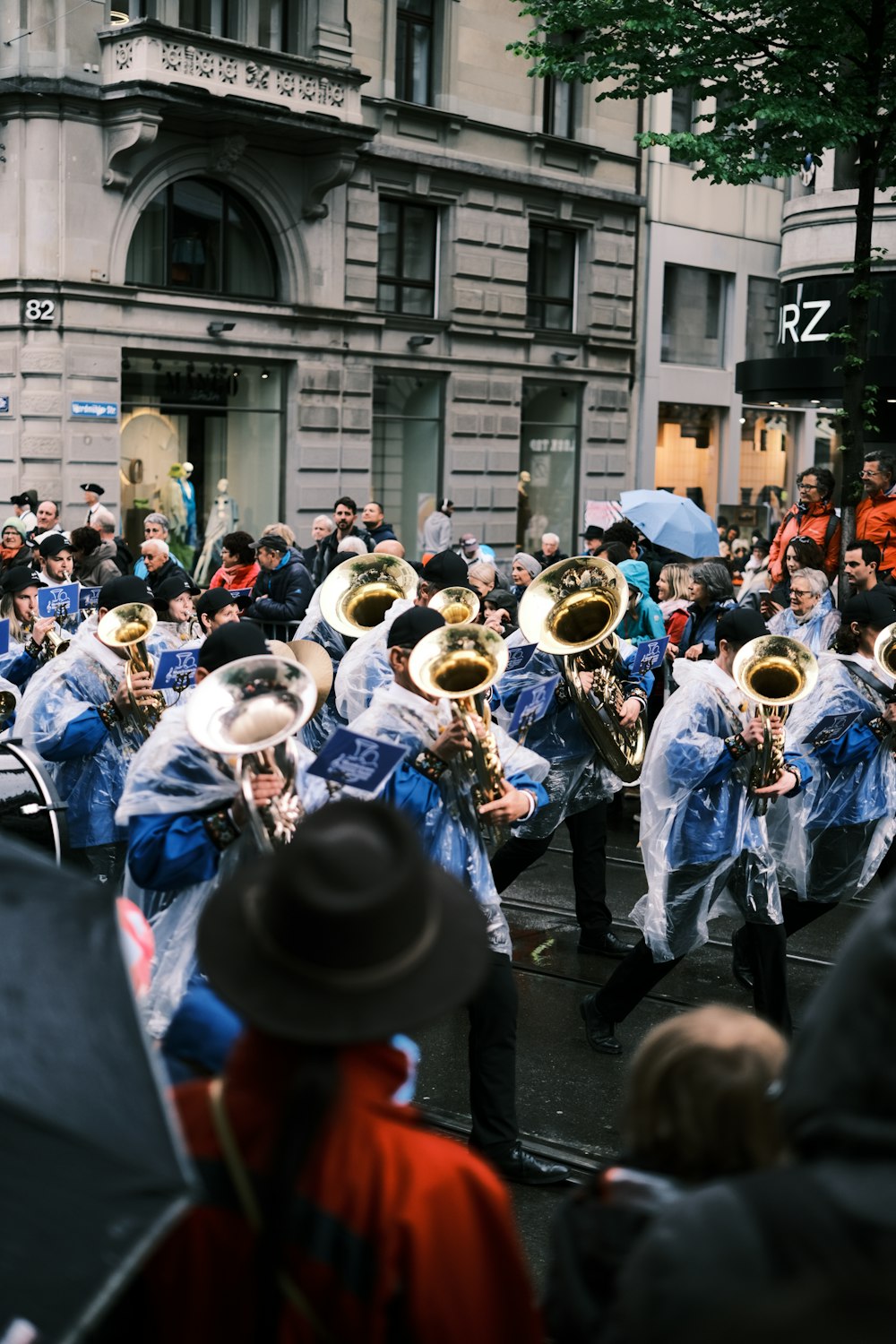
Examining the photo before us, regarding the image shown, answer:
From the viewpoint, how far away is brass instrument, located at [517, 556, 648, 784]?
7.83m

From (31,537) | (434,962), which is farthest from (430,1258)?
(31,537)

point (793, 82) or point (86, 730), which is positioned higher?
point (793, 82)

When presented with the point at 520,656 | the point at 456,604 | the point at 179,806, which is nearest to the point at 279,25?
the point at 456,604

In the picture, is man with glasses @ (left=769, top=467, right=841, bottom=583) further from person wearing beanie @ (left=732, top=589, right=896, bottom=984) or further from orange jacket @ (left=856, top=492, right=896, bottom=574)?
person wearing beanie @ (left=732, top=589, right=896, bottom=984)

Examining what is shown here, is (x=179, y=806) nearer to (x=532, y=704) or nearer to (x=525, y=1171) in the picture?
(x=525, y=1171)

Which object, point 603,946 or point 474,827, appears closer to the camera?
point 474,827

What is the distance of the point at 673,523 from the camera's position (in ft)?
47.4

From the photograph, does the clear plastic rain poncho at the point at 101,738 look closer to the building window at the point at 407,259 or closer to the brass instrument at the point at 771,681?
the brass instrument at the point at 771,681

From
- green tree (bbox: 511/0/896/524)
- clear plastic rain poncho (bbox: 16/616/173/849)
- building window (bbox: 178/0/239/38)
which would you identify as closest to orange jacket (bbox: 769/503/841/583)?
green tree (bbox: 511/0/896/524)

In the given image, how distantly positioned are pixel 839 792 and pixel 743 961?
35.2 inches

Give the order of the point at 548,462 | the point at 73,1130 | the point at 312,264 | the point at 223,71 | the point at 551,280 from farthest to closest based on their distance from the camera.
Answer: the point at 548,462, the point at 551,280, the point at 312,264, the point at 223,71, the point at 73,1130

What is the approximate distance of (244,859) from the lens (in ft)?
15.5

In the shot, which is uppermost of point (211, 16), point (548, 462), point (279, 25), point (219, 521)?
point (279, 25)

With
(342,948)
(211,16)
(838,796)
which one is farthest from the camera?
(211,16)
